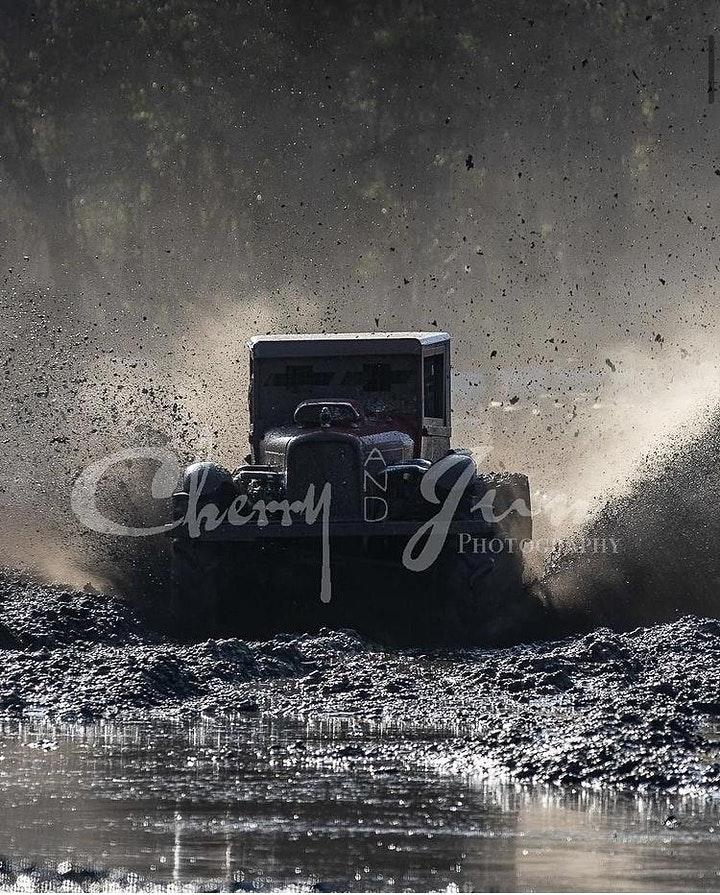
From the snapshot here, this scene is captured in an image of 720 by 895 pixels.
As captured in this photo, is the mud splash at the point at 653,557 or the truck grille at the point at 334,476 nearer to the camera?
the truck grille at the point at 334,476

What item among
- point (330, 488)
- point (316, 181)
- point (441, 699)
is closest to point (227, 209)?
point (316, 181)

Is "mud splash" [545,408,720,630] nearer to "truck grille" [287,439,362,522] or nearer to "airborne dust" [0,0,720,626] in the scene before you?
"truck grille" [287,439,362,522]

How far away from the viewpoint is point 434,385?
63.3 feet

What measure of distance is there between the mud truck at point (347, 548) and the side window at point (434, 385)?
3.73 feet

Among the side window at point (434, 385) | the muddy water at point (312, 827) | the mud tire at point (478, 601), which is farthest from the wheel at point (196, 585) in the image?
the muddy water at point (312, 827)

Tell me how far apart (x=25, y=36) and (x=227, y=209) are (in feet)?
18.0

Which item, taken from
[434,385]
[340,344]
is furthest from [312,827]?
[434,385]

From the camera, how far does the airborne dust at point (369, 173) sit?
40031 mm

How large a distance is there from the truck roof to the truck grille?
1.67 m

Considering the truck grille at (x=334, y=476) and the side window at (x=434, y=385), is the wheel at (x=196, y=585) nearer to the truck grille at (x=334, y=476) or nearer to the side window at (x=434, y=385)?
the truck grille at (x=334, y=476)

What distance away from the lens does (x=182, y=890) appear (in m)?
7.79

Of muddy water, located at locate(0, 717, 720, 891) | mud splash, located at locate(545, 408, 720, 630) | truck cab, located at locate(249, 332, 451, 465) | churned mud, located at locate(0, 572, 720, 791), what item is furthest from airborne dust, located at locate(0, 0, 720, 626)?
muddy water, located at locate(0, 717, 720, 891)

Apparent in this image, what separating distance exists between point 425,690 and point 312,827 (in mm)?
4568

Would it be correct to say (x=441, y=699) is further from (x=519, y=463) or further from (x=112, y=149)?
(x=112, y=149)
